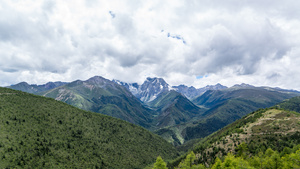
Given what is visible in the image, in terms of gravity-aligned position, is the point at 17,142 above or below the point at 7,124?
below

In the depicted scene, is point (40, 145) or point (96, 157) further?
point (96, 157)

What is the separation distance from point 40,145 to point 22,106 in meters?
66.7

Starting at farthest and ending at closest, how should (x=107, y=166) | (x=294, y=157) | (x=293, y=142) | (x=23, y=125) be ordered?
(x=107, y=166)
(x=23, y=125)
(x=293, y=142)
(x=294, y=157)

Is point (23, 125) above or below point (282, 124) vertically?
below

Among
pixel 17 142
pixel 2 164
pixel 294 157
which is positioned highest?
pixel 294 157

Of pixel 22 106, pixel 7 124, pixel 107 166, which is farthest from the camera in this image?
pixel 107 166

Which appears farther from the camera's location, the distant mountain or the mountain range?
the distant mountain

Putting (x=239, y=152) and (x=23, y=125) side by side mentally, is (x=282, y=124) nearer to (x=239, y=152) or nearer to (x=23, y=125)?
(x=239, y=152)

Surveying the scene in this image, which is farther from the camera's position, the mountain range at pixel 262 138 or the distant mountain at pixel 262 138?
the distant mountain at pixel 262 138

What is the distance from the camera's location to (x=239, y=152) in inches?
3962

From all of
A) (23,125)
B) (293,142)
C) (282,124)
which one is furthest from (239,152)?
(23,125)

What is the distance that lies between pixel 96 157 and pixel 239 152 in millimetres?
173081

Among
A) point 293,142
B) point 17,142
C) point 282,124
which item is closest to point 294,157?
point 293,142

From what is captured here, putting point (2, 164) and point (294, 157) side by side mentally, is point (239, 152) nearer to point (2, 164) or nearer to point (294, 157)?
point (294, 157)
